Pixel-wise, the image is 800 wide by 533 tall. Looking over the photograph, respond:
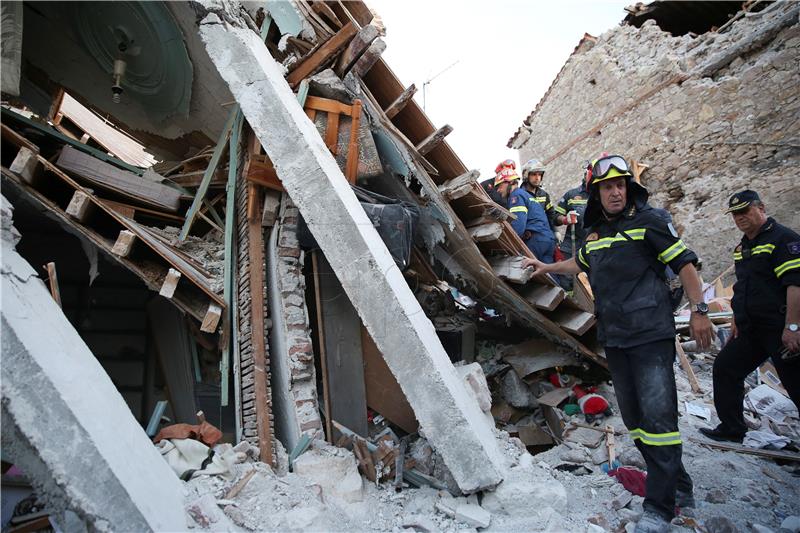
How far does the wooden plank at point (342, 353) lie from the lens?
3.37 metres

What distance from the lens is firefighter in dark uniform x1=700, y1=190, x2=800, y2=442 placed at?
283 cm

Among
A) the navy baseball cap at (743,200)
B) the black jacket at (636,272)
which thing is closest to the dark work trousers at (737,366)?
the navy baseball cap at (743,200)

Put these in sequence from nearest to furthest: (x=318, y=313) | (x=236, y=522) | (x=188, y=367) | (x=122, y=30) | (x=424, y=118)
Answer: (x=236, y=522) → (x=318, y=313) → (x=424, y=118) → (x=122, y=30) → (x=188, y=367)

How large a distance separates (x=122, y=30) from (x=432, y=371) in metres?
4.64

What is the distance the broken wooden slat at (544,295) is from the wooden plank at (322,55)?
9.45 ft

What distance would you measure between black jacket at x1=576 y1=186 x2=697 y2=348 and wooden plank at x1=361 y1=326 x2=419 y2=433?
1.70m

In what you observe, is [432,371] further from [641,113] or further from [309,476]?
[641,113]

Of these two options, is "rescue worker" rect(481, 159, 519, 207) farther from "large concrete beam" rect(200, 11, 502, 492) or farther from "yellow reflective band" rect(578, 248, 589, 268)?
"large concrete beam" rect(200, 11, 502, 492)

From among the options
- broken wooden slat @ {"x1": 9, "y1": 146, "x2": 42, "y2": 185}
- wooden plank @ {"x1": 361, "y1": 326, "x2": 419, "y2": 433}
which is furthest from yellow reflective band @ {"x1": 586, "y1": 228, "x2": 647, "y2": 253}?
broken wooden slat @ {"x1": 9, "y1": 146, "x2": 42, "y2": 185}

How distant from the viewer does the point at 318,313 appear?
3.48 metres

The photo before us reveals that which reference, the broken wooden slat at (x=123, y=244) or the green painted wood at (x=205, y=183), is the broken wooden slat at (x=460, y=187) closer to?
the green painted wood at (x=205, y=183)

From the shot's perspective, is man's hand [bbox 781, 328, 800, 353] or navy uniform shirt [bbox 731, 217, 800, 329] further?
navy uniform shirt [bbox 731, 217, 800, 329]

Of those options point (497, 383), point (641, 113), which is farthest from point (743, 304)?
point (641, 113)

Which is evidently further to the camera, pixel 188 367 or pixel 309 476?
pixel 188 367
